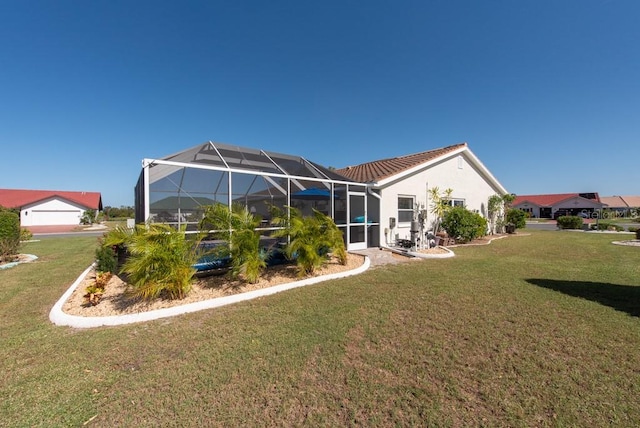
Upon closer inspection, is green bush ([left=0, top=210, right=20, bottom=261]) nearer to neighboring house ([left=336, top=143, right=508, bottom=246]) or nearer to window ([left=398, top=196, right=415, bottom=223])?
neighboring house ([left=336, top=143, right=508, bottom=246])

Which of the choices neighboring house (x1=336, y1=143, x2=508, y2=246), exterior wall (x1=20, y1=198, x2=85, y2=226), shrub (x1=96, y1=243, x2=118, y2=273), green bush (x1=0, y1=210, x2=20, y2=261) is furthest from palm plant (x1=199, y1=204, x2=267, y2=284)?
exterior wall (x1=20, y1=198, x2=85, y2=226)

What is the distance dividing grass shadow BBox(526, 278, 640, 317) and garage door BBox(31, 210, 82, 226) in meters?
50.0

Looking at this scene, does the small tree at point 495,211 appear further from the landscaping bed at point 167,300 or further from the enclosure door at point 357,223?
the landscaping bed at point 167,300

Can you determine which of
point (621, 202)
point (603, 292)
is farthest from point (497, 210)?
point (621, 202)

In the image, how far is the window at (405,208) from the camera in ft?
44.4

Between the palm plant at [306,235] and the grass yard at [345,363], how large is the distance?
1428mm

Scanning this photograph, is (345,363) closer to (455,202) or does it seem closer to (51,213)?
(455,202)

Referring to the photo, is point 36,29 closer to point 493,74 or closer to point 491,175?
point 493,74

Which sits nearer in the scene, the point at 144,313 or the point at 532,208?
the point at 144,313

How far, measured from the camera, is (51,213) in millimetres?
34281

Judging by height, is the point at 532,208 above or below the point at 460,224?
above

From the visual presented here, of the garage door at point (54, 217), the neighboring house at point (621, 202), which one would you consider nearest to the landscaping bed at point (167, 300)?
the garage door at point (54, 217)

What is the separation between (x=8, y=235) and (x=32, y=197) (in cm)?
3809

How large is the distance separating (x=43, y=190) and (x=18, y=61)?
138 feet
